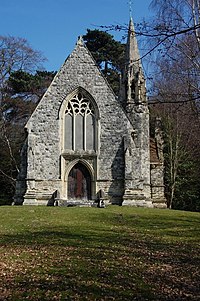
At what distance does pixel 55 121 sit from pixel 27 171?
3.44 metres

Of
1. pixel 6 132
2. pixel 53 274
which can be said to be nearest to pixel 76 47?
pixel 6 132

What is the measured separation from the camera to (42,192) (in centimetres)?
2495

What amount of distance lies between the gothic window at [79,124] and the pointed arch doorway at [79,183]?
4.12 ft

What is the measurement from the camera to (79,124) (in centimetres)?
2616

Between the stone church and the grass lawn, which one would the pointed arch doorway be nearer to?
the stone church

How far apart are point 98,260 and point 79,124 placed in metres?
17.1

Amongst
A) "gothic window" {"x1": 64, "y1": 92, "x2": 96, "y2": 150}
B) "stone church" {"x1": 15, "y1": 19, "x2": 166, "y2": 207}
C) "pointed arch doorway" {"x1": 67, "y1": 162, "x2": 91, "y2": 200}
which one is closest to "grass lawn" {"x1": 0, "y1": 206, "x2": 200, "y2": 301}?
"stone church" {"x1": 15, "y1": 19, "x2": 166, "y2": 207}

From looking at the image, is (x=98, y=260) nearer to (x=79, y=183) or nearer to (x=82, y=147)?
(x=79, y=183)

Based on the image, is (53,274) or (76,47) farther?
(76,47)

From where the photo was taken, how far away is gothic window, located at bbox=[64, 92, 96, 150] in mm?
25938

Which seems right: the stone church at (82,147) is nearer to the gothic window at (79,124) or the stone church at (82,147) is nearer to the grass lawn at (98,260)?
the gothic window at (79,124)

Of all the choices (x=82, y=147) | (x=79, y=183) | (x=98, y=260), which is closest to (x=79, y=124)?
(x=82, y=147)

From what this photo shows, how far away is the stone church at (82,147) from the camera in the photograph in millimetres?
24969

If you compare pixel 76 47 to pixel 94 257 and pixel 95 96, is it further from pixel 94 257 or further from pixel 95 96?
pixel 94 257
